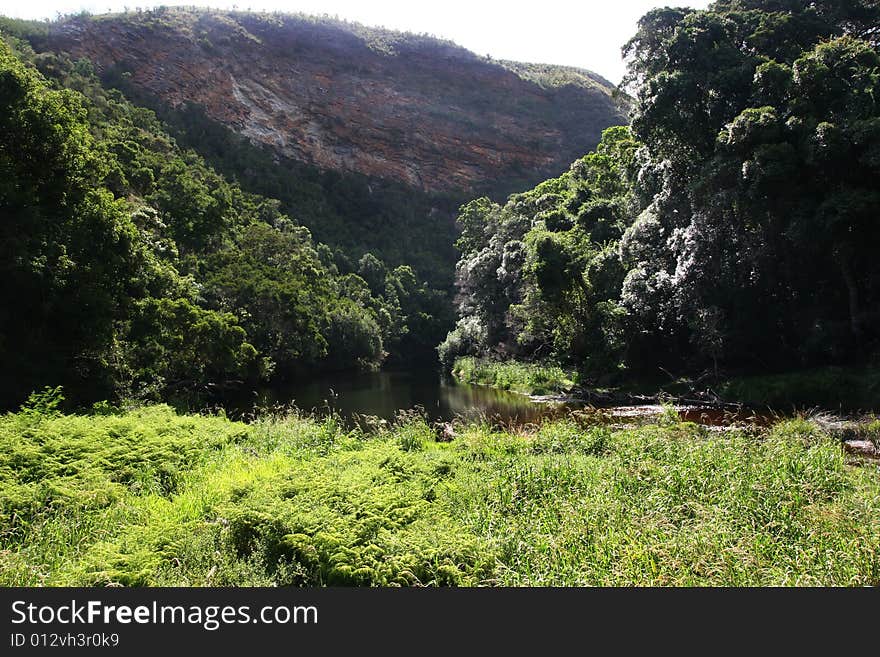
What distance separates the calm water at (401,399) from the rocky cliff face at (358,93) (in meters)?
56.4

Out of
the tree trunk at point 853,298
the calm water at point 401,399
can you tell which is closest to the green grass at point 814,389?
the tree trunk at point 853,298

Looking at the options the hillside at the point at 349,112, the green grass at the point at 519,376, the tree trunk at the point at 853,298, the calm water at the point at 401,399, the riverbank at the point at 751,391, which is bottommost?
the calm water at the point at 401,399

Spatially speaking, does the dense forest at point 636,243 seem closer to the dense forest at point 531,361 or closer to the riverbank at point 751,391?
the dense forest at point 531,361

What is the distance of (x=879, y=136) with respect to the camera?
1702cm

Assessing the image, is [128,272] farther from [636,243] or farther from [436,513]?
[636,243]

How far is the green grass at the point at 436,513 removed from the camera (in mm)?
5133

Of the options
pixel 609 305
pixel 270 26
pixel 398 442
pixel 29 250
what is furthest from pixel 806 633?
pixel 270 26

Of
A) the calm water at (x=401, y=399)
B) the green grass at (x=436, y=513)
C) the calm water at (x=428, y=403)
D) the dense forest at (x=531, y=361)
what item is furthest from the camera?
the calm water at (x=401, y=399)

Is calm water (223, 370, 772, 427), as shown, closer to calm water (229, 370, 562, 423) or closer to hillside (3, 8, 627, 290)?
calm water (229, 370, 562, 423)

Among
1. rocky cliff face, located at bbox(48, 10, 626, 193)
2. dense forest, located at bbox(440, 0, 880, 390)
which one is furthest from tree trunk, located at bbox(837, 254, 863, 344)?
rocky cliff face, located at bbox(48, 10, 626, 193)

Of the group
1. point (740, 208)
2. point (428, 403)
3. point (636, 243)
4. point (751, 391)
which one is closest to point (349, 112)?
point (636, 243)

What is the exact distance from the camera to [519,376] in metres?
34.1

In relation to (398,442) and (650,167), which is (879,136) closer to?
(650,167)

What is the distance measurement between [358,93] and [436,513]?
104382 millimetres
